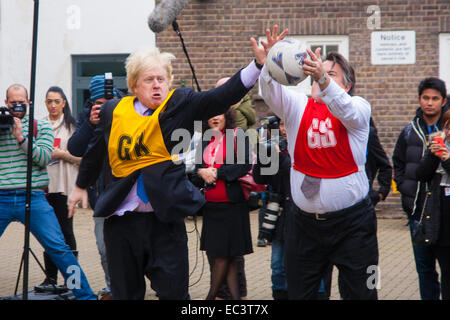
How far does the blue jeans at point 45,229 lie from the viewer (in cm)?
585

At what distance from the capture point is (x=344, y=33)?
11953mm

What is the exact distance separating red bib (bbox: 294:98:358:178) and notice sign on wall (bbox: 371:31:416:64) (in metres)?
8.39

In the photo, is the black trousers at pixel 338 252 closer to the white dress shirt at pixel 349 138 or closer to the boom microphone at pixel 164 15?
the white dress shirt at pixel 349 138

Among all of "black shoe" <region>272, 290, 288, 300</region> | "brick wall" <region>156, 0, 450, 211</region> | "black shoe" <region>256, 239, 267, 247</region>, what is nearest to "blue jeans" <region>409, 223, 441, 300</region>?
"black shoe" <region>272, 290, 288, 300</region>

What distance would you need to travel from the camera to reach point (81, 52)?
1318 cm

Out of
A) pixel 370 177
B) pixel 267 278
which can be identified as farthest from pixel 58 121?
pixel 370 177

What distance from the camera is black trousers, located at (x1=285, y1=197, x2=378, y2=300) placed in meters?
3.86

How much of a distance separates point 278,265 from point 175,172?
2.47 m

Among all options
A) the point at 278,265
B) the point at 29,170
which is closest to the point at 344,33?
the point at 278,265

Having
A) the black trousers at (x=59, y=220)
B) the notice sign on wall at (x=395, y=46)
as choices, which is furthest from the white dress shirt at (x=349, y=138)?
the notice sign on wall at (x=395, y=46)

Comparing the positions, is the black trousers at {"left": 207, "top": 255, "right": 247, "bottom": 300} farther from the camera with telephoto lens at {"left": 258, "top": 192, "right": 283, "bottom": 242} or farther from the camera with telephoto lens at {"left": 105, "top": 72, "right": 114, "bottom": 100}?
the camera with telephoto lens at {"left": 105, "top": 72, "right": 114, "bottom": 100}

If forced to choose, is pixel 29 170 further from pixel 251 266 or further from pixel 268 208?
pixel 251 266
